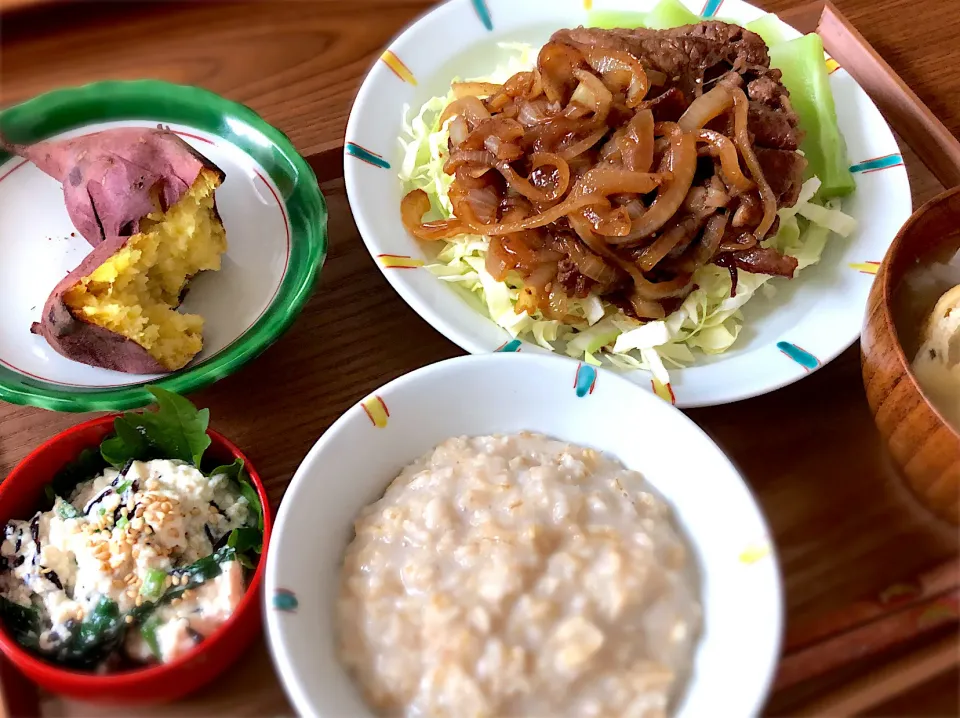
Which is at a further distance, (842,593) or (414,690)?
(842,593)

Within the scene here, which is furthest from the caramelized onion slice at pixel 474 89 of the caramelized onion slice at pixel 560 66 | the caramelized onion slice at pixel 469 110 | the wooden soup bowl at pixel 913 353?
the wooden soup bowl at pixel 913 353

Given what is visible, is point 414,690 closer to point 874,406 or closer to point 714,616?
point 714,616

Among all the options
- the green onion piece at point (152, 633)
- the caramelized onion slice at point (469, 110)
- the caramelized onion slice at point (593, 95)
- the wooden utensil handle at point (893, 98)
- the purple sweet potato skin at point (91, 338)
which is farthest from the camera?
the wooden utensil handle at point (893, 98)

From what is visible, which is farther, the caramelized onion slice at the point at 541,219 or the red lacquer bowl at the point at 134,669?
the caramelized onion slice at the point at 541,219

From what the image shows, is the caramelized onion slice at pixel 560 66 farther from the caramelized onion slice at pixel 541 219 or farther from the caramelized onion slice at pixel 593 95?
the caramelized onion slice at pixel 541 219

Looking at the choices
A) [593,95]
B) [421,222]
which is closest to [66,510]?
[421,222]

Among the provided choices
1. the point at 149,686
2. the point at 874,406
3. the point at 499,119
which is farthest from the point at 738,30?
the point at 149,686
